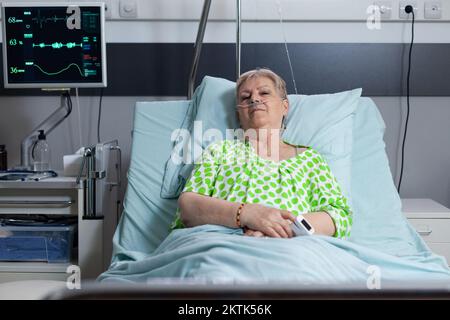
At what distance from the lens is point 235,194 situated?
1.45 m

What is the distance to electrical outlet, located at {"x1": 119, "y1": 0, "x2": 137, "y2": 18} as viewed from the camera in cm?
234

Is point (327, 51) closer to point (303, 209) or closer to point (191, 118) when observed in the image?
point (191, 118)

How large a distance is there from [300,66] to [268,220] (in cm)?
122

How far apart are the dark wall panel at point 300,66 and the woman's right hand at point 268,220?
1155 millimetres

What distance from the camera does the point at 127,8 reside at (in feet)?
7.68

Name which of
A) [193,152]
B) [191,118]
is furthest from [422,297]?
[191,118]

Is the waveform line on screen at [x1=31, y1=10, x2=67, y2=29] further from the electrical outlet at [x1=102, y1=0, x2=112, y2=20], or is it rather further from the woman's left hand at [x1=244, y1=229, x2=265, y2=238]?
the woman's left hand at [x1=244, y1=229, x2=265, y2=238]

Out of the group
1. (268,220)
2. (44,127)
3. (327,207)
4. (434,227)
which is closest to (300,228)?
(268,220)

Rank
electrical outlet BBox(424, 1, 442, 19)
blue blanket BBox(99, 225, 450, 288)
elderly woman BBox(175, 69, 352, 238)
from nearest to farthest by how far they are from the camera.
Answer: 1. blue blanket BBox(99, 225, 450, 288)
2. elderly woman BBox(175, 69, 352, 238)
3. electrical outlet BBox(424, 1, 442, 19)

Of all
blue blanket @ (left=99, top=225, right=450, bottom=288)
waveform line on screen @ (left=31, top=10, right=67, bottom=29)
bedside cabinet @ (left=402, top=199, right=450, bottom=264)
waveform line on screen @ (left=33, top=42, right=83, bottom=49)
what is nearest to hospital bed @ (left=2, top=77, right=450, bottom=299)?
blue blanket @ (left=99, top=225, right=450, bottom=288)

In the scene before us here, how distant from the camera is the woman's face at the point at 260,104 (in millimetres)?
1589

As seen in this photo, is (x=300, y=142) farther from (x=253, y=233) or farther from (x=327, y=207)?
(x=253, y=233)

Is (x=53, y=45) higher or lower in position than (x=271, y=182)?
higher
